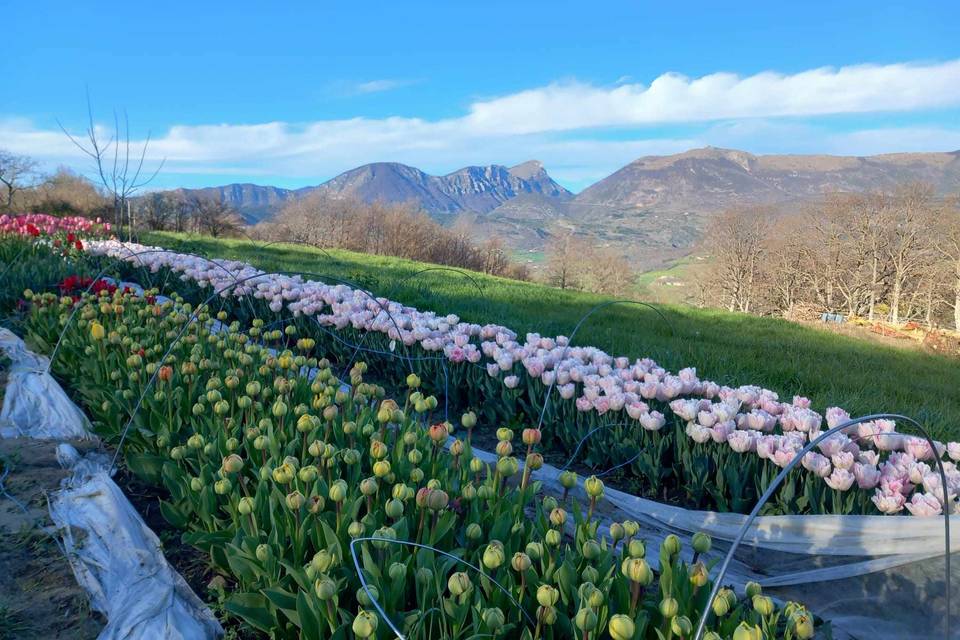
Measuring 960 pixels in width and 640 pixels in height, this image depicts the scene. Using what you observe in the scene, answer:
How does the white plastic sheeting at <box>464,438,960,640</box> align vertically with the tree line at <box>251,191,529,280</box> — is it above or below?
below

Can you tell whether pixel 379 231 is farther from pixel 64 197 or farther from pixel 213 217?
pixel 64 197

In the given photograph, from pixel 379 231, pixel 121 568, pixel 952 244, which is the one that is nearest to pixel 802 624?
pixel 121 568

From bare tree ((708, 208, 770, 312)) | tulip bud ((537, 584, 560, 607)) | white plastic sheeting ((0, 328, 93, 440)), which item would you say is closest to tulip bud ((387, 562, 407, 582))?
tulip bud ((537, 584, 560, 607))

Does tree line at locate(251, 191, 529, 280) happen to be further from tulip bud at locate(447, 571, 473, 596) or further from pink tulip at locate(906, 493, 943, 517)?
tulip bud at locate(447, 571, 473, 596)

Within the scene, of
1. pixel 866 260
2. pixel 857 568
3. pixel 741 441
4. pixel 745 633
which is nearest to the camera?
pixel 745 633

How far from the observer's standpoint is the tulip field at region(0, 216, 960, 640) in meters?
1.64

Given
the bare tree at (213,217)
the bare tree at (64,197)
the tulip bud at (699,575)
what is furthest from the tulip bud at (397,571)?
the bare tree at (213,217)

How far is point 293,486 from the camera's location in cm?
217

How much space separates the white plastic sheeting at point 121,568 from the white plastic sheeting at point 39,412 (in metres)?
0.85

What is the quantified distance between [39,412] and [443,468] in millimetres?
2663

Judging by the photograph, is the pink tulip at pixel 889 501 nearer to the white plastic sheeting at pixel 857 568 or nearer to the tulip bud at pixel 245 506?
the white plastic sheeting at pixel 857 568

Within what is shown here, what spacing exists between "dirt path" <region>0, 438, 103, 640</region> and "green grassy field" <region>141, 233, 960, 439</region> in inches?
171

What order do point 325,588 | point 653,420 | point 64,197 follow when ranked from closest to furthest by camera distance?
point 325,588
point 653,420
point 64,197

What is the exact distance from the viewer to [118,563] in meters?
2.19
